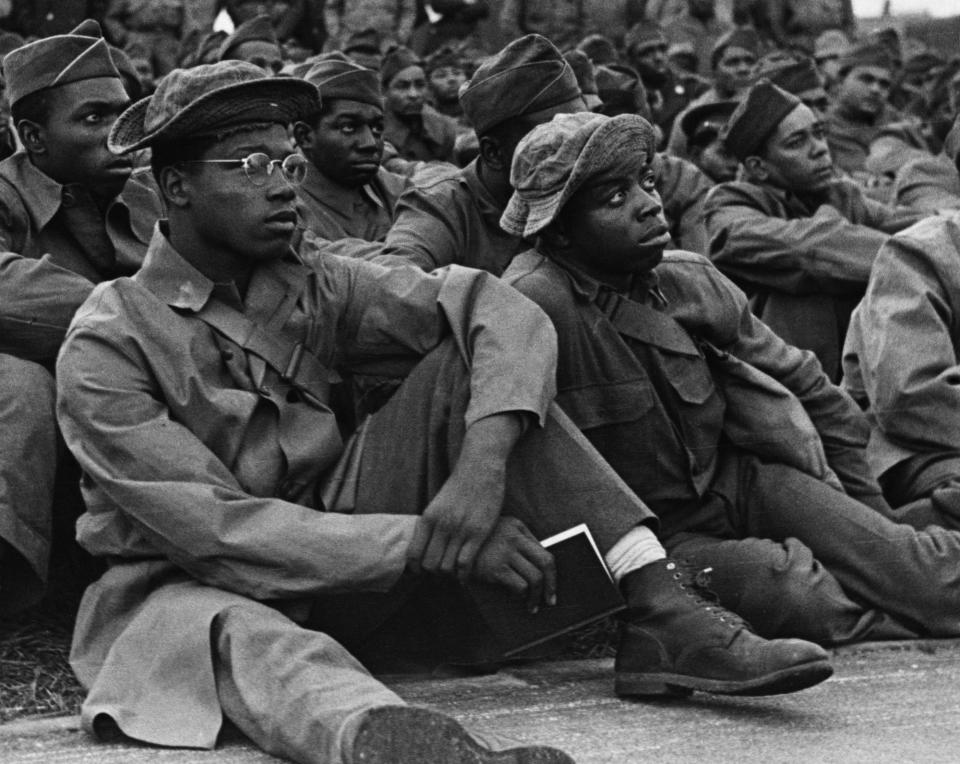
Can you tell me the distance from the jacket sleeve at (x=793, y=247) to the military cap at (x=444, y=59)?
203 inches

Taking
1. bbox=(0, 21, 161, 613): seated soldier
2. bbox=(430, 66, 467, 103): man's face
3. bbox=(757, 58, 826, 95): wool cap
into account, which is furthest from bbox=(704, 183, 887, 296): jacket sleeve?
bbox=(430, 66, 467, 103): man's face

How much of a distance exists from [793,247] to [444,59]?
5802mm

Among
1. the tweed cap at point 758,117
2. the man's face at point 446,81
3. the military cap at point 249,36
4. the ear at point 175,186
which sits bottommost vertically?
the man's face at point 446,81

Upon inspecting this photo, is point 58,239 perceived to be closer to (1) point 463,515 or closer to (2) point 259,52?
(1) point 463,515

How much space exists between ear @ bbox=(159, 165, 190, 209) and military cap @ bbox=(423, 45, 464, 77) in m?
8.00

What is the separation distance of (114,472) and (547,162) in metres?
1.47

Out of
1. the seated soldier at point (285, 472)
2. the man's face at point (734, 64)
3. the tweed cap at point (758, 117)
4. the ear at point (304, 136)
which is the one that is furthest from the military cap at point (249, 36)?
the seated soldier at point (285, 472)

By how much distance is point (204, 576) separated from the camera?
179 inches

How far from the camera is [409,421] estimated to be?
4.80m

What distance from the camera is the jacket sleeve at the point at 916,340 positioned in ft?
20.2

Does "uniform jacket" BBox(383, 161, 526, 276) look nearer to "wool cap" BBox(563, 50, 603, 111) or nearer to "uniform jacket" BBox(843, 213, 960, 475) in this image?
"uniform jacket" BBox(843, 213, 960, 475)

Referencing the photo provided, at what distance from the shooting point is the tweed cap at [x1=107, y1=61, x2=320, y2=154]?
4781mm

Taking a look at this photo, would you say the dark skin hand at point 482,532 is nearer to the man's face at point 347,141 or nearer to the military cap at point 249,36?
the man's face at point 347,141

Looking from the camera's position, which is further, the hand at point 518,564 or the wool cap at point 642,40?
the wool cap at point 642,40
